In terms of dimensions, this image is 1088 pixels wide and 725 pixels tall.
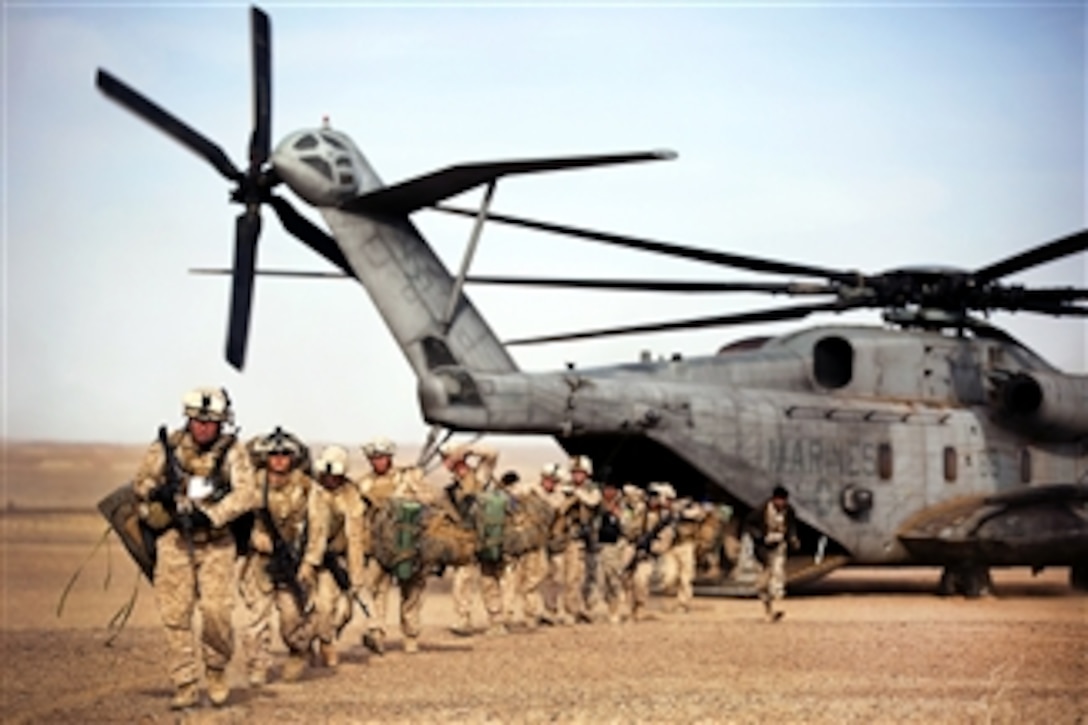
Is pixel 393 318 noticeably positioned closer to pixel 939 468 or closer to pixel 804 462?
pixel 804 462

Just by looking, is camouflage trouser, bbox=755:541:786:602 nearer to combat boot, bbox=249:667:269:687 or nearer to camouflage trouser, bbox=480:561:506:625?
camouflage trouser, bbox=480:561:506:625

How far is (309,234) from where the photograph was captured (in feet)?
62.8

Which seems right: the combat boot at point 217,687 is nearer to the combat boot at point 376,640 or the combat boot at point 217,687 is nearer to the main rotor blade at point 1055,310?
the combat boot at point 376,640

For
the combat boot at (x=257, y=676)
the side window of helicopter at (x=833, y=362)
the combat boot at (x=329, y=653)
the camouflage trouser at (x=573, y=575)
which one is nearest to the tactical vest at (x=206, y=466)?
the combat boot at (x=257, y=676)

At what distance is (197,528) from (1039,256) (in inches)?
436

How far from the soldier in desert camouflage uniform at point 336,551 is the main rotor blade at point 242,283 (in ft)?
16.3

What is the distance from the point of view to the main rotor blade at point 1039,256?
57.5 feet

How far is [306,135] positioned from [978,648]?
9113mm

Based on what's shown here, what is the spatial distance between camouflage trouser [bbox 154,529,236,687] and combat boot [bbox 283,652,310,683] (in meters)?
1.56

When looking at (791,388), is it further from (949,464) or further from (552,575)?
(552,575)

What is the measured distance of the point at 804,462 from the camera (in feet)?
70.4

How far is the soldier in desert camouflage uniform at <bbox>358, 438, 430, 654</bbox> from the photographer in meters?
Answer: 14.4

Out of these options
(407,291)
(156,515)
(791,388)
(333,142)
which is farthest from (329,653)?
(791,388)

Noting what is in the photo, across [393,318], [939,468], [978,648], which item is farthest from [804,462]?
[978,648]
